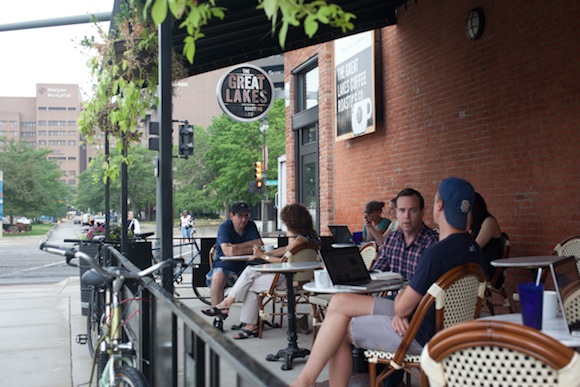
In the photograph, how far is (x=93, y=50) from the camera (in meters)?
5.95

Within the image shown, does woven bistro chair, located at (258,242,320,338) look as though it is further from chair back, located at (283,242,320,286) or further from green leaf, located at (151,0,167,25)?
green leaf, located at (151,0,167,25)

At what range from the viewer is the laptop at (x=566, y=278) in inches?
109

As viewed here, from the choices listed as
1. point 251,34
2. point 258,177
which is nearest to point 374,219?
point 251,34

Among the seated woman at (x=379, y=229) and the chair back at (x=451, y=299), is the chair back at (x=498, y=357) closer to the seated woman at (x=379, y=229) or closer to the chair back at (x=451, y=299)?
the chair back at (x=451, y=299)

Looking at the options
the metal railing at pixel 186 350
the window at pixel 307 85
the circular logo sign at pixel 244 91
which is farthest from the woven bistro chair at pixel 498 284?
the window at pixel 307 85

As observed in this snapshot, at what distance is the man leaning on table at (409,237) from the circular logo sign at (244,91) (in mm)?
9626

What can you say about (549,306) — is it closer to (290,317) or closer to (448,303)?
(448,303)

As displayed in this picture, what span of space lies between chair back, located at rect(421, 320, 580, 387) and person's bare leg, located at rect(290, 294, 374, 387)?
200 centimetres

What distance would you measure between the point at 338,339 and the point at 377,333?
26cm

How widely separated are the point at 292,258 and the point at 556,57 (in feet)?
11.3

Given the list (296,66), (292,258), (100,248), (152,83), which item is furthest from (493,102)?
(296,66)

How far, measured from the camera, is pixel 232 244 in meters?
8.09

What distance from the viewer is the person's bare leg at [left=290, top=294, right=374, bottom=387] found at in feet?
13.1

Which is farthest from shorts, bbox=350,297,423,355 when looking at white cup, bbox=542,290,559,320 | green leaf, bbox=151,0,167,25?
green leaf, bbox=151,0,167,25
